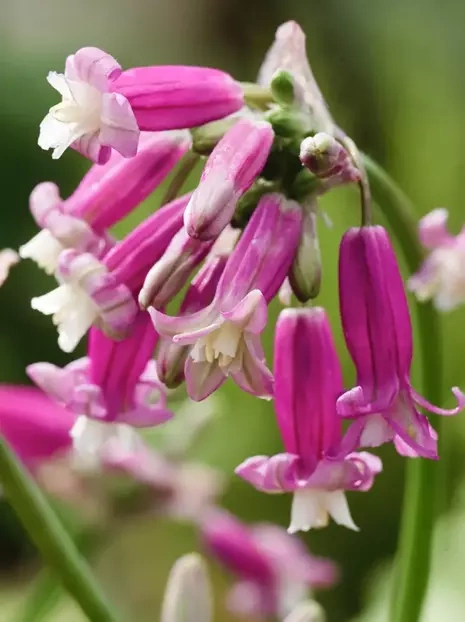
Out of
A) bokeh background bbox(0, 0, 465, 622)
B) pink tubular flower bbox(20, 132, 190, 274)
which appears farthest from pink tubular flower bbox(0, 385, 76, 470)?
pink tubular flower bbox(20, 132, 190, 274)

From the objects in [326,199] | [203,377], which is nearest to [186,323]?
[203,377]

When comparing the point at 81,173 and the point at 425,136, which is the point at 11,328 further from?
the point at 425,136

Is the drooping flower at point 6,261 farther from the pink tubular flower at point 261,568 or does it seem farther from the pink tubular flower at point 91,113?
the pink tubular flower at point 261,568

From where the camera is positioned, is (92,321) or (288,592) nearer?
(92,321)

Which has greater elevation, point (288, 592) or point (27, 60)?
point (27, 60)

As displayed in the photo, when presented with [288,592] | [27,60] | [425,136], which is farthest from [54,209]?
[27,60]

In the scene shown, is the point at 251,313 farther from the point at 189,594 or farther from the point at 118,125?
the point at 189,594
